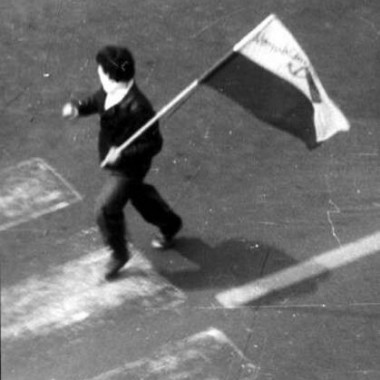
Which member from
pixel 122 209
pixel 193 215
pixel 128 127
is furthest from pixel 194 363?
pixel 128 127

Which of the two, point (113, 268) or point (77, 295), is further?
point (113, 268)

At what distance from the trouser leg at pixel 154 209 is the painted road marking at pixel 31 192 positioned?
0.92 meters

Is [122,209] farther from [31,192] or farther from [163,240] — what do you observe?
[31,192]

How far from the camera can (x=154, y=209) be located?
8367mm

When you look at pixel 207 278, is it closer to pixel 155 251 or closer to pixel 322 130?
pixel 155 251

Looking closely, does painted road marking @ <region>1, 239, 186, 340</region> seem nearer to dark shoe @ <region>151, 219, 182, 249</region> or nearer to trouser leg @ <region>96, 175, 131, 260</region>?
dark shoe @ <region>151, 219, 182, 249</region>

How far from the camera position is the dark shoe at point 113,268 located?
830 centimetres

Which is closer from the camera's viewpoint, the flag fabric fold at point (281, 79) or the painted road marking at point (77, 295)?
the flag fabric fold at point (281, 79)

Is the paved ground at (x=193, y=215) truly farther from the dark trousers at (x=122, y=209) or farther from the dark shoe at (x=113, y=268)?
the dark trousers at (x=122, y=209)

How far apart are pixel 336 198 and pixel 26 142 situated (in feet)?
9.35

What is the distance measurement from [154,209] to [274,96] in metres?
1.64

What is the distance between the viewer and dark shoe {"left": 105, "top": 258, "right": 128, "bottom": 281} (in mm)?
8305

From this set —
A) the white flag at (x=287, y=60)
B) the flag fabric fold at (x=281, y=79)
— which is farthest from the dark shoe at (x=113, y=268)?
the white flag at (x=287, y=60)

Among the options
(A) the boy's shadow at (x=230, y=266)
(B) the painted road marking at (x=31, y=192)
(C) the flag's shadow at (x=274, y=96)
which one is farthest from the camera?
(B) the painted road marking at (x=31, y=192)
